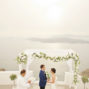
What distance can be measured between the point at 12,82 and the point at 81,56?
10.1 m

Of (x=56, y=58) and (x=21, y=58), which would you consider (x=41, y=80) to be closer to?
(x=56, y=58)

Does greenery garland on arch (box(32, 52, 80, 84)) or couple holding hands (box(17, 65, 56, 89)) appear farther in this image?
greenery garland on arch (box(32, 52, 80, 84))

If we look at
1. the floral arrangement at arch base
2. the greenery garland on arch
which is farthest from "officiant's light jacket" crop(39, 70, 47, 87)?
the floral arrangement at arch base

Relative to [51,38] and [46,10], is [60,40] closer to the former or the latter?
[51,38]

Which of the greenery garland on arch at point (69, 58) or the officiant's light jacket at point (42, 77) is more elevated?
the greenery garland on arch at point (69, 58)

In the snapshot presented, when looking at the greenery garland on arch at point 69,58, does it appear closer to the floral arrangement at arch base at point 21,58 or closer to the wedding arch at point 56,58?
the wedding arch at point 56,58

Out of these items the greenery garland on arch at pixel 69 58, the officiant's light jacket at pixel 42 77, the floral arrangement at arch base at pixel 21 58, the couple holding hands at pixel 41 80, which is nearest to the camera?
the couple holding hands at pixel 41 80

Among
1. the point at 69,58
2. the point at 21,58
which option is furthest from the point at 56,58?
the point at 21,58

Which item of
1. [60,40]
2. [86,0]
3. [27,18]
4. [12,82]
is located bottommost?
[12,82]

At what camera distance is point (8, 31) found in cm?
2186

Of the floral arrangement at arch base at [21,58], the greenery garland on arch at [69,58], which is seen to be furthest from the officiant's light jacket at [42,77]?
the floral arrangement at arch base at [21,58]

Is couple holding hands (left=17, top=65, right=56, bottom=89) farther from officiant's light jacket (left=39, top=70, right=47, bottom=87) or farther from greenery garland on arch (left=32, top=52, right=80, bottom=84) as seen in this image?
greenery garland on arch (left=32, top=52, right=80, bottom=84)

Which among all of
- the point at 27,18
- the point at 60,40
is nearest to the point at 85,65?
the point at 60,40

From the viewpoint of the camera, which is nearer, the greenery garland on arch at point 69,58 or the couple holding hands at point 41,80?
the couple holding hands at point 41,80
